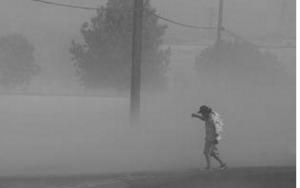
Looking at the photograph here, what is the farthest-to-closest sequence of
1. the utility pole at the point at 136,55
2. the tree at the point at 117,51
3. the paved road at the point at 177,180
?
1. the tree at the point at 117,51
2. the utility pole at the point at 136,55
3. the paved road at the point at 177,180

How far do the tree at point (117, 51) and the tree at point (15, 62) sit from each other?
278cm

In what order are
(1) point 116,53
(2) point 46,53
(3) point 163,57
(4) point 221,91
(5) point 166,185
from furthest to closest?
(2) point 46,53, (3) point 163,57, (1) point 116,53, (4) point 221,91, (5) point 166,185

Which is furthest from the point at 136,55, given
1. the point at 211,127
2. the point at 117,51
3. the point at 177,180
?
the point at 117,51

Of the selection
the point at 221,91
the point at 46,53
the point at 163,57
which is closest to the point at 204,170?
the point at 221,91

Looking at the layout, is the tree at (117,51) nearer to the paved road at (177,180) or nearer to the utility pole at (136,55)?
the utility pole at (136,55)

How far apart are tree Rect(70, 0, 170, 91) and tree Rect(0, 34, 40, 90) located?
110 inches

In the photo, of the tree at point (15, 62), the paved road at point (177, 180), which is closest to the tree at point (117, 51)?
the tree at point (15, 62)

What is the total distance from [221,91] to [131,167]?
11.7 m

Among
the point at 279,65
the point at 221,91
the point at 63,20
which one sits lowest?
the point at 221,91

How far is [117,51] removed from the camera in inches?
1137

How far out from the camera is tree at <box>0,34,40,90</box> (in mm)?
29641

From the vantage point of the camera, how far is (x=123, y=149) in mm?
11898

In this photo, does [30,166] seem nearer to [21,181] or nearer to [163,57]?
[21,181]

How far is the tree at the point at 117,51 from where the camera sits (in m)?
28.3
